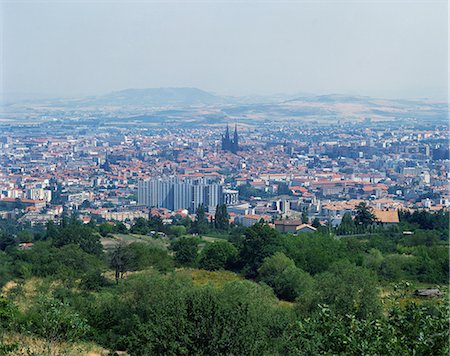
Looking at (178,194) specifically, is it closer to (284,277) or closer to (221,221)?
(221,221)

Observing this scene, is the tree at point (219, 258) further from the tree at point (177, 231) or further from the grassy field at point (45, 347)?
the tree at point (177, 231)

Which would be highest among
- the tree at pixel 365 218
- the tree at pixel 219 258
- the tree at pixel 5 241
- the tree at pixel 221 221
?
the tree at pixel 219 258

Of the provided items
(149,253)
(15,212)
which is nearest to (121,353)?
(149,253)

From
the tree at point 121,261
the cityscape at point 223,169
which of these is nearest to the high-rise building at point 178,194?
the cityscape at point 223,169

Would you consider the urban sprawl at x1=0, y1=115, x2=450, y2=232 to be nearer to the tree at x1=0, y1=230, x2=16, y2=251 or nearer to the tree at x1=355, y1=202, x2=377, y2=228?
the tree at x1=355, y1=202, x2=377, y2=228

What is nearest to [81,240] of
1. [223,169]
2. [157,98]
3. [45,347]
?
[45,347]

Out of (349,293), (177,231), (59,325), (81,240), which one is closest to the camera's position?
(59,325)
